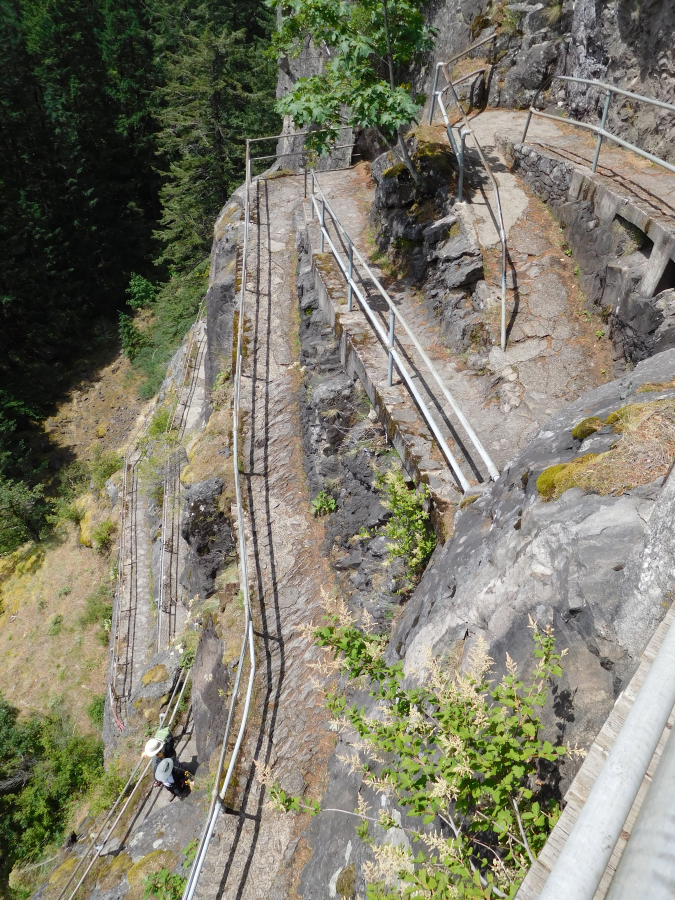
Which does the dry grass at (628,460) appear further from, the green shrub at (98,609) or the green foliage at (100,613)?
the green shrub at (98,609)

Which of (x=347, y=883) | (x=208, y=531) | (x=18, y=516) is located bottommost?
(x=18, y=516)

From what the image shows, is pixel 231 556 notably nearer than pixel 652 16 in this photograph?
No

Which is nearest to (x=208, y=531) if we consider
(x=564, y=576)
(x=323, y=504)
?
(x=323, y=504)

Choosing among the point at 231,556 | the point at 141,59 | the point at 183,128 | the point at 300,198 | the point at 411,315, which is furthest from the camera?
the point at 141,59

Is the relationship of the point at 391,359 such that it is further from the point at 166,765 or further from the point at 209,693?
the point at 166,765

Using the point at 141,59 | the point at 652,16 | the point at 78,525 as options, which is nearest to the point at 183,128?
the point at 141,59

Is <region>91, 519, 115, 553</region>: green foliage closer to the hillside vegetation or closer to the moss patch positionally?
the hillside vegetation

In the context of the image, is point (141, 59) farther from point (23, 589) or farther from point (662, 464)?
point (662, 464)

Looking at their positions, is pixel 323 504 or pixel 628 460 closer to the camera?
pixel 628 460
